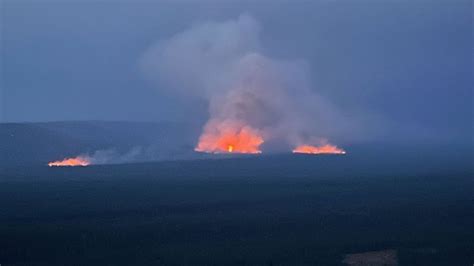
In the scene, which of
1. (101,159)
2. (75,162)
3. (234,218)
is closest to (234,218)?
(234,218)

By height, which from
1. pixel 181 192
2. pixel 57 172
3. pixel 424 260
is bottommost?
pixel 424 260

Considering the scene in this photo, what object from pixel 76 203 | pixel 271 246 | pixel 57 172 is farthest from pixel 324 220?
pixel 57 172

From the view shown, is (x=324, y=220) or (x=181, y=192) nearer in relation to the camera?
(x=324, y=220)

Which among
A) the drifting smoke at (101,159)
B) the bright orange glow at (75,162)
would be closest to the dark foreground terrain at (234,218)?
the bright orange glow at (75,162)

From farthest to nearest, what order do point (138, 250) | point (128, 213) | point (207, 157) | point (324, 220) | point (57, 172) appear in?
point (207, 157) → point (57, 172) → point (128, 213) → point (324, 220) → point (138, 250)

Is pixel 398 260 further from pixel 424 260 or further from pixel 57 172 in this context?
pixel 57 172

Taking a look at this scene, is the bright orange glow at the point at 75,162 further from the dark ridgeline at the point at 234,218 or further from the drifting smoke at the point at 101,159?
the dark ridgeline at the point at 234,218
